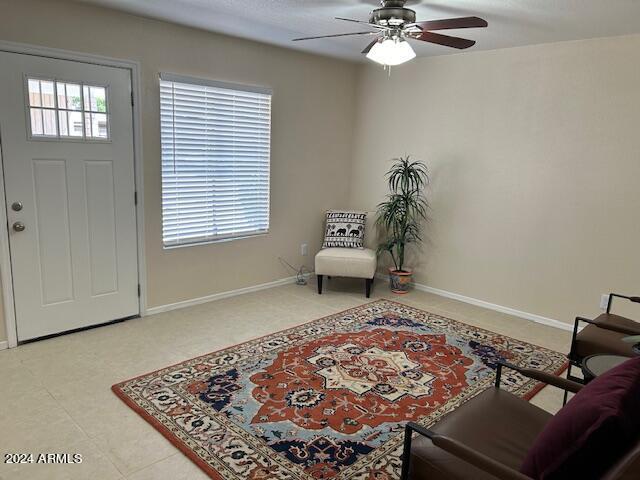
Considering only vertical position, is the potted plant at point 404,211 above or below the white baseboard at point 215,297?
above

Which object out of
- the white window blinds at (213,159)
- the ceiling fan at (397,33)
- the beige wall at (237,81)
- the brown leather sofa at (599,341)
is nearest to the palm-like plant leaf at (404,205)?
the beige wall at (237,81)

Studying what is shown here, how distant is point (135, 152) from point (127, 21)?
1026 millimetres

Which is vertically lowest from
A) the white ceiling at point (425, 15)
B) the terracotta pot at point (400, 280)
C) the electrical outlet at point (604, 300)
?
the terracotta pot at point (400, 280)

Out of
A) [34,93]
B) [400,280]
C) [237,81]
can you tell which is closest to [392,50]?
[237,81]

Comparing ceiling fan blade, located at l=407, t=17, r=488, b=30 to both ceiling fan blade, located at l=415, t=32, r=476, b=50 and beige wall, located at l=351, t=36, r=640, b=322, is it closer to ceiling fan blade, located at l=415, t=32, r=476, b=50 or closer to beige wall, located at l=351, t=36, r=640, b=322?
ceiling fan blade, located at l=415, t=32, r=476, b=50

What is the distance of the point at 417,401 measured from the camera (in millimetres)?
2898

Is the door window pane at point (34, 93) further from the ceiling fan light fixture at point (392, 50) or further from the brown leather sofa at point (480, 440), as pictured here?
the brown leather sofa at point (480, 440)

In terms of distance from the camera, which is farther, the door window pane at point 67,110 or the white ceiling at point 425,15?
the door window pane at point 67,110

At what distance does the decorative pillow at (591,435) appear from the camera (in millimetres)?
1332

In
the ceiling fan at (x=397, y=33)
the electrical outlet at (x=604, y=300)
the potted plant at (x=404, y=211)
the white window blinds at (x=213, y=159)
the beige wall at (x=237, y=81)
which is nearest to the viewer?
the ceiling fan at (x=397, y=33)

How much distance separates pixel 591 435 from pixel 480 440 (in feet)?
1.82

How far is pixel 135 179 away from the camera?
3.97m

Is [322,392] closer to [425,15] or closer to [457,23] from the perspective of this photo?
[457,23]

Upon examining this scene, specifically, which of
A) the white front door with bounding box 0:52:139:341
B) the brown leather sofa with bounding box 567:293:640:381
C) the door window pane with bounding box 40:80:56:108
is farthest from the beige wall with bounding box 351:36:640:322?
the door window pane with bounding box 40:80:56:108
